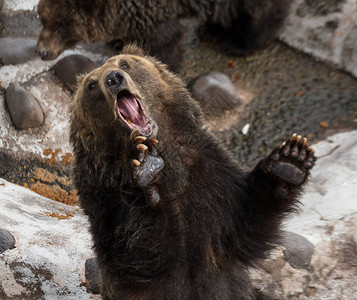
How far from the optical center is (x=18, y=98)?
5.70 metres

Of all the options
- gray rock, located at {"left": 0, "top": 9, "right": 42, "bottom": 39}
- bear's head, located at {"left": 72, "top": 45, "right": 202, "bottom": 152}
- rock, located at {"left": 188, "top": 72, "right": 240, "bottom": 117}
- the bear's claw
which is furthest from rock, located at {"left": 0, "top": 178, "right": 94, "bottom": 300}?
gray rock, located at {"left": 0, "top": 9, "right": 42, "bottom": 39}

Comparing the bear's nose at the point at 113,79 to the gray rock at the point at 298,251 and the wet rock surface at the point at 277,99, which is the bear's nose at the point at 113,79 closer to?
the gray rock at the point at 298,251

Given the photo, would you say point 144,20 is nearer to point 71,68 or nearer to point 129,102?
point 71,68

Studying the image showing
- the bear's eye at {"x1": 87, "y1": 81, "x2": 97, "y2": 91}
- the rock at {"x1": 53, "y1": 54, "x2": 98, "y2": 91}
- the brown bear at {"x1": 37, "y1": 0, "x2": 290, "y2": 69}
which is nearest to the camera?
the bear's eye at {"x1": 87, "y1": 81, "x2": 97, "y2": 91}

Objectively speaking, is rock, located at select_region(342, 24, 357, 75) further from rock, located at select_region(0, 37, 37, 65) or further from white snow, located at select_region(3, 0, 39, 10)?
white snow, located at select_region(3, 0, 39, 10)

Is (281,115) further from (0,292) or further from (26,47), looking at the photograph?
(0,292)

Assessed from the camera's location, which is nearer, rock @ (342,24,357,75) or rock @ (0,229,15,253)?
rock @ (0,229,15,253)

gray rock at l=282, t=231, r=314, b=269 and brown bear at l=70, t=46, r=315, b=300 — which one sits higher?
brown bear at l=70, t=46, r=315, b=300

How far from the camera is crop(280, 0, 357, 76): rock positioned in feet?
Result: 21.3

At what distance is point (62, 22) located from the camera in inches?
242

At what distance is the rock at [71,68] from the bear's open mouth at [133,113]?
3.16m

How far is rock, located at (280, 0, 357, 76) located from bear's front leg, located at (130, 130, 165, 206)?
4.19 meters

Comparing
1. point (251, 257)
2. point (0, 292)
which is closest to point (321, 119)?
point (251, 257)

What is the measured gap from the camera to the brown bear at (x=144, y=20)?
6.11 metres
